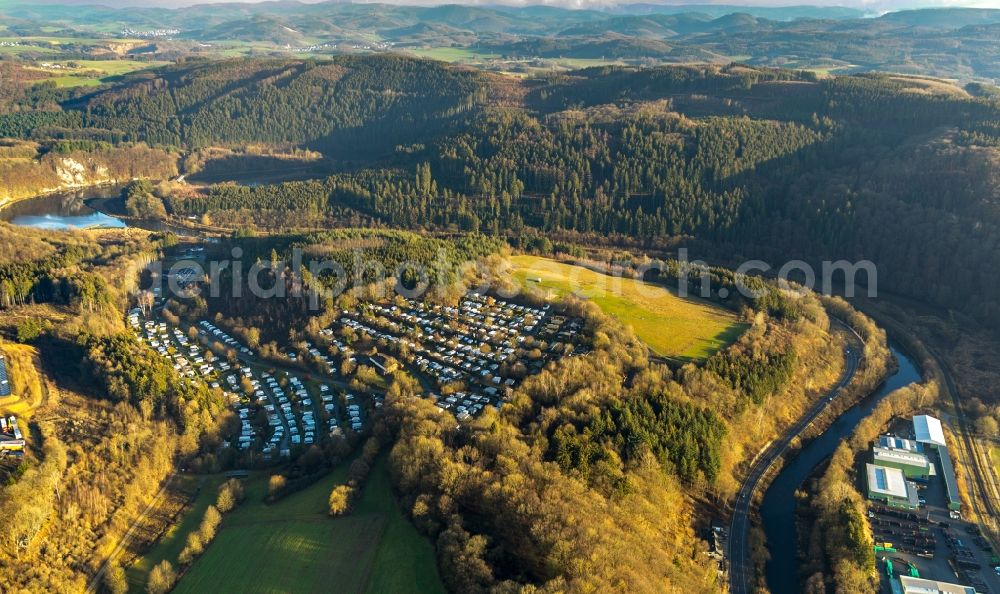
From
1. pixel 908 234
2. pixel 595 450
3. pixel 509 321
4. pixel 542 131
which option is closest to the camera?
pixel 595 450

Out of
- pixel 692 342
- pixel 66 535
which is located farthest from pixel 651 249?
pixel 66 535

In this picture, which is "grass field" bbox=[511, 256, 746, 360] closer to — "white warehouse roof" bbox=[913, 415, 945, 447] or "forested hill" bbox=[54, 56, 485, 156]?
"white warehouse roof" bbox=[913, 415, 945, 447]

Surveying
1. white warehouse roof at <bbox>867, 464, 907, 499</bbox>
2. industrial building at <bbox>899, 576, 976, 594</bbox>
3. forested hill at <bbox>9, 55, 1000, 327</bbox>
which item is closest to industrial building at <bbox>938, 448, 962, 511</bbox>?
white warehouse roof at <bbox>867, 464, 907, 499</bbox>

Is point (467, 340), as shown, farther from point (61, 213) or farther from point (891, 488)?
point (61, 213)

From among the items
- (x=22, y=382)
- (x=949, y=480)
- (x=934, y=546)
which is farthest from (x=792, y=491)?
(x=22, y=382)

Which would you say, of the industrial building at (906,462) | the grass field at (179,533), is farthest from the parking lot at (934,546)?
the grass field at (179,533)

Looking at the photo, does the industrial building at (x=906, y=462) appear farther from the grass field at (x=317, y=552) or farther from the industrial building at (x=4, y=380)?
the industrial building at (x=4, y=380)

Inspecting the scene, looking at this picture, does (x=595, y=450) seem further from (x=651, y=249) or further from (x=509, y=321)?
(x=651, y=249)
